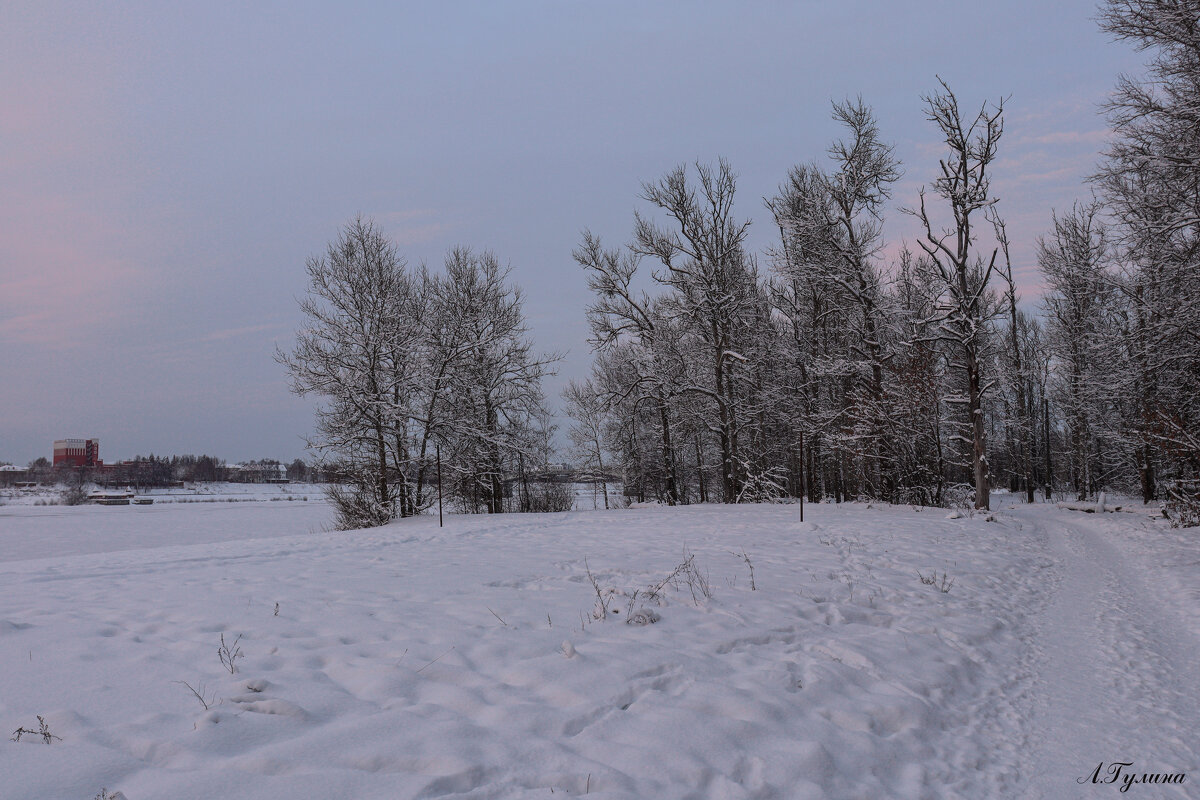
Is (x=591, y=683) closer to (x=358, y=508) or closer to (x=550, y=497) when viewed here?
(x=358, y=508)

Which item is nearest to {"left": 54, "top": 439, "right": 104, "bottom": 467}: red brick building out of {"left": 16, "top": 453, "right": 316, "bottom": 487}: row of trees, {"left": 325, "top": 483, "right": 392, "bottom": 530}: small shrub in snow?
{"left": 16, "top": 453, "right": 316, "bottom": 487}: row of trees

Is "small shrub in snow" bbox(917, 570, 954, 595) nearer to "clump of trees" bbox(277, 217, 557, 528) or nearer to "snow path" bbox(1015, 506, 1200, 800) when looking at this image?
"snow path" bbox(1015, 506, 1200, 800)

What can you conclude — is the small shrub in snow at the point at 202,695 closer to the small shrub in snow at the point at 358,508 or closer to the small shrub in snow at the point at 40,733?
the small shrub in snow at the point at 40,733

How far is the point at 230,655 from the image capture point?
412 cm

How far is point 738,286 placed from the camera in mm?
23141

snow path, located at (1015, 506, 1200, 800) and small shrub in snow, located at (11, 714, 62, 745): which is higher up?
small shrub in snow, located at (11, 714, 62, 745)

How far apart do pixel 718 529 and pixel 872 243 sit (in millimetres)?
14292

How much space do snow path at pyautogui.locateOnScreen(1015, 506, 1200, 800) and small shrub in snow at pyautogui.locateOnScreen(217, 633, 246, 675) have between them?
5.08 m

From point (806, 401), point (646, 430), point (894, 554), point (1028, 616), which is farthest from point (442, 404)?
point (1028, 616)

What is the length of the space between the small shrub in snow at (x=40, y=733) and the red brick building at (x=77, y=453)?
184187mm

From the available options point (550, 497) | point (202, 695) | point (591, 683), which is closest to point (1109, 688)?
point (591, 683)

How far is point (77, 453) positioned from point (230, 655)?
191784 millimetres

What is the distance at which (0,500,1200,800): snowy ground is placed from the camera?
9.39ft

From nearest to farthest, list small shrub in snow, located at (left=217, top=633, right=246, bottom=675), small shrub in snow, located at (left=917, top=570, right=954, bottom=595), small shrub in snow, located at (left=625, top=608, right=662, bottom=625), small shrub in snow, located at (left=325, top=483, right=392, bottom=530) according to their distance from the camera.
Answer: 1. small shrub in snow, located at (left=217, top=633, right=246, bottom=675)
2. small shrub in snow, located at (left=625, top=608, right=662, bottom=625)
3. small shrub in snow, located at (left=917, top=570, right=954, bottom=595)
4. small shrub in snow, located at (left=325, top=483, right=392, bottom=530)
